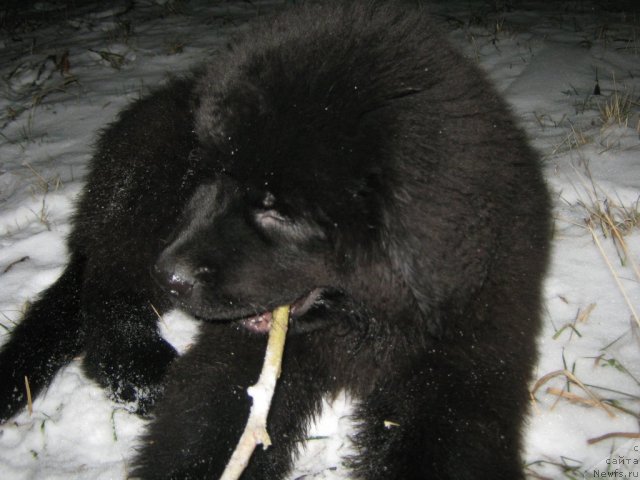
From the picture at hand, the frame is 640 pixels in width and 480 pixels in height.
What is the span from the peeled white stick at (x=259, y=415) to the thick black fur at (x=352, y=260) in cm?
16

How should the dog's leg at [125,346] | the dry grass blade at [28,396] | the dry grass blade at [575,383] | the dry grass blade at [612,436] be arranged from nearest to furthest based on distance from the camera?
1. the dry grass blade at [612,436]
2. the dry grass blade at [575,383]
3. the dry grass blade at [28,396]
4. the dog's leg at [125,346]

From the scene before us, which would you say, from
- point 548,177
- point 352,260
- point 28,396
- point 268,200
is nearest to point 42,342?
point 28,396

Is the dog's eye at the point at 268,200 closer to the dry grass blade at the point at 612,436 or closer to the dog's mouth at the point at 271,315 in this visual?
the dog's mouth at the point at 271,315

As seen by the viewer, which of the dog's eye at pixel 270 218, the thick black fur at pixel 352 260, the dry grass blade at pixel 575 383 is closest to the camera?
the thick black fur at pixel 352 260

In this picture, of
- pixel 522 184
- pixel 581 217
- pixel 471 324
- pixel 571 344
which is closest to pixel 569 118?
pixel 581 217

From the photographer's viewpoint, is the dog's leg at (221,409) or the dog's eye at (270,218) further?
the dog's leg at (221,409)

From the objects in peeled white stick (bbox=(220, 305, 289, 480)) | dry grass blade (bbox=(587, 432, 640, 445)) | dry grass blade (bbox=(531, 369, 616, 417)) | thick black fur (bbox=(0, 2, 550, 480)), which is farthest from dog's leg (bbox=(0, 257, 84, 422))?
dry grass blade (bbox=(587, 432, 640, 445))

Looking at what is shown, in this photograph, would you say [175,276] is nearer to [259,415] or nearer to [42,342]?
[259,415]

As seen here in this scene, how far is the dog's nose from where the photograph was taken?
1701 mm

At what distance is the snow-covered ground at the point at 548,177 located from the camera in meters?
1.97

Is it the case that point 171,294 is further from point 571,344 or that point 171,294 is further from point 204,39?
point 204,39

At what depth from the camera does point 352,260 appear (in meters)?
1.62

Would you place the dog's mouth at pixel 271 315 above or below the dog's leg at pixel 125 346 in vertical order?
above

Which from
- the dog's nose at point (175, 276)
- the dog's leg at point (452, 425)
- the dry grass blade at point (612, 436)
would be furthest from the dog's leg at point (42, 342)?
the dry grass blade at point (612, 436)
